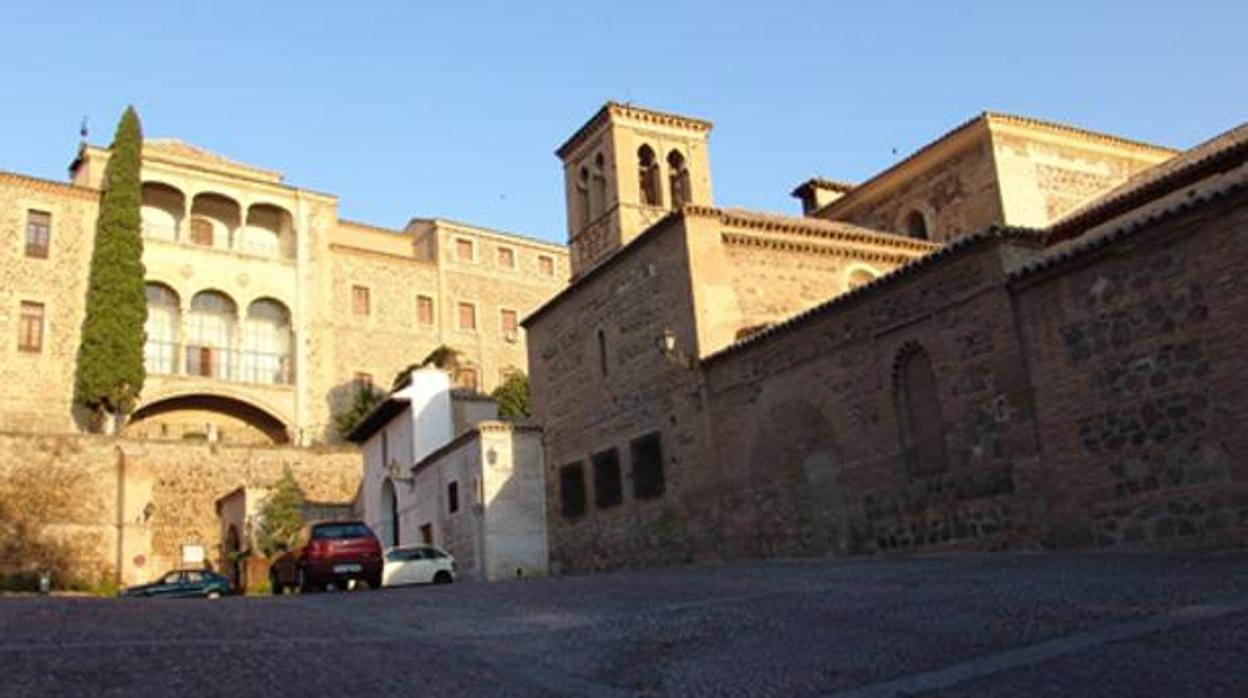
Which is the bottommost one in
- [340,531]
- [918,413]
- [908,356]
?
[340,531]

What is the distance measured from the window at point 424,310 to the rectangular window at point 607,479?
89.1ft

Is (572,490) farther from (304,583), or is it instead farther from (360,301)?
(360,301)

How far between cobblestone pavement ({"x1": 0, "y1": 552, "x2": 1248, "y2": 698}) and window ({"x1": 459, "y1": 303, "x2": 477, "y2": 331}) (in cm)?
4047

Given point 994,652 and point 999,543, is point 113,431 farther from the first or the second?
point 994,652

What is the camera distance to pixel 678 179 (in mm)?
30094

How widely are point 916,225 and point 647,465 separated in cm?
1061

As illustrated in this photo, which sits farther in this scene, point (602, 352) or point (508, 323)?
point (508, 323)

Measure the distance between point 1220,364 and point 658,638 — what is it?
25.6 ft

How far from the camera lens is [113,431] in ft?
130

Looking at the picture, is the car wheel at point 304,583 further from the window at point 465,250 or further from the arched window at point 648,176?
the window at point 465,250

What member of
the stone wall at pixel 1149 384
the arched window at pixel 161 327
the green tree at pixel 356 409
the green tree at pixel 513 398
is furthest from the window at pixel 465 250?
the stone wall at pixel 1149 384

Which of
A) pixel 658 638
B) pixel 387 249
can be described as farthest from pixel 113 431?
pixel 658 638

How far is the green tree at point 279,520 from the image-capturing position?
33781 mm

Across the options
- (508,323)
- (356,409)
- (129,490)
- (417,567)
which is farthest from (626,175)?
(508,323)
